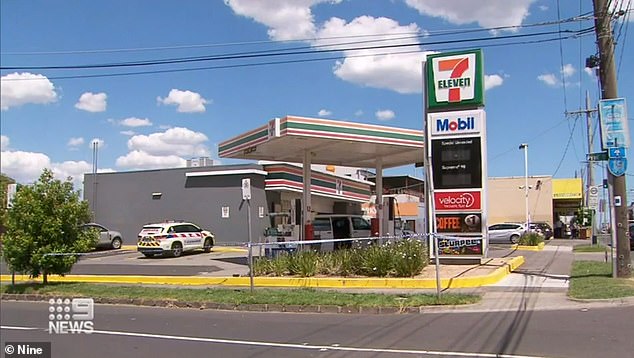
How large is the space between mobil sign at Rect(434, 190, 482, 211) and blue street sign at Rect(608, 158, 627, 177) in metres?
3.80

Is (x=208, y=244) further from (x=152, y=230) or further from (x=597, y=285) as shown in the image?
(x=597, y=285)

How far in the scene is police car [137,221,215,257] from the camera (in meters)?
26.9

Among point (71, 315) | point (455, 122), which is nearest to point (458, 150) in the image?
point (455, 122)

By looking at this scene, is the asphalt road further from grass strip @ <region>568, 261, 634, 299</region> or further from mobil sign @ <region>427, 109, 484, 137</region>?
mobil sign @ <region>427, 109, 484, 137</region>

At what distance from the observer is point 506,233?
4147 cm

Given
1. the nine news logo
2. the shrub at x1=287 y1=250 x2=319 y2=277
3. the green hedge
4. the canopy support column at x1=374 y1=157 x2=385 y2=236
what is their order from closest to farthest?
the nine news logo, the green hedge, the shrub at x1=287 y1=250 x2=319 y2=277, the canopy support column at x1=374 y1=157 x2=385 y2=236

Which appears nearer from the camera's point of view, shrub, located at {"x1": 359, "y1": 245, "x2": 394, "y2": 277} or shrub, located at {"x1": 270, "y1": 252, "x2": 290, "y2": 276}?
shrub, located at {"x1": 359, "y1": 245, "x2": 394, "y2": 277}

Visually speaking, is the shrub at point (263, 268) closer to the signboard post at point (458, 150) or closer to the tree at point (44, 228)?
the tree at point (44, 228)

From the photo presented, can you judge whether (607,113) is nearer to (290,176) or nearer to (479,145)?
(479,145)

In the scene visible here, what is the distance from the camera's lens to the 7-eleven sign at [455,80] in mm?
18156

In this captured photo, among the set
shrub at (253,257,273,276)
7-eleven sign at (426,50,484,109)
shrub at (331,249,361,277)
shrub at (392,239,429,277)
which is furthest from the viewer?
7-eleven sign at (426,50,484,109)

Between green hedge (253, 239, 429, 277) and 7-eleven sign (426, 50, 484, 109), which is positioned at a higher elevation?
7-eleven sign (426, 50, 484, 109)

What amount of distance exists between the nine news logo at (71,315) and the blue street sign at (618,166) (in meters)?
13.3

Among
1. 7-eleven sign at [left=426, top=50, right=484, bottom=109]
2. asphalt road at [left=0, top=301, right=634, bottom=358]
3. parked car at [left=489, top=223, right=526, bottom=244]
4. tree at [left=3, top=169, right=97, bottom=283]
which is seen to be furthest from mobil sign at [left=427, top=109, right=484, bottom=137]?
parked car at [left=489, top=223, right=526, bottom=244]
